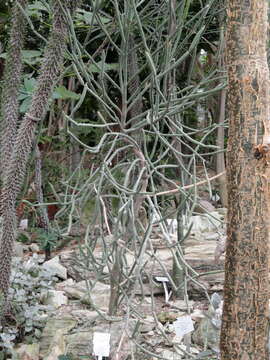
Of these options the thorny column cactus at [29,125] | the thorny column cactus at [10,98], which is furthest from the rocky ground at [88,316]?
the thorny column cactus at [10,98]

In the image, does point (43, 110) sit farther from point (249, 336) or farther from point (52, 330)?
point (249, 336)

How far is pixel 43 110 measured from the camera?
1600mm

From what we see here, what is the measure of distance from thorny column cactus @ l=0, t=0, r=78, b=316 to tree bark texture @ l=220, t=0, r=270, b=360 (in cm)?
77

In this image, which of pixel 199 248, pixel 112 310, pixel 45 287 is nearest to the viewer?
pixel 112 310

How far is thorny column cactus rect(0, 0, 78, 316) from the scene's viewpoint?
1.52 metres

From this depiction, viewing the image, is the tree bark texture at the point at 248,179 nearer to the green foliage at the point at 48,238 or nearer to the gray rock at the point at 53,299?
the gray rock at the point at 53,299

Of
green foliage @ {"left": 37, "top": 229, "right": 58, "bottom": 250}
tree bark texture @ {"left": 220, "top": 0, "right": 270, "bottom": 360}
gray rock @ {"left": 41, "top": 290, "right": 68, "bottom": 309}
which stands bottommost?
gray rock @ {"left": 41, "top": 290, "right": 68, "bottom": 309}

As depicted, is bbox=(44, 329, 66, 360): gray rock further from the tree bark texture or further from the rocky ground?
the tree bark texture

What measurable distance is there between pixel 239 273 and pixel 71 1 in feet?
3.41

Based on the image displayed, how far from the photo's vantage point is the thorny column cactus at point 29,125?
152cm

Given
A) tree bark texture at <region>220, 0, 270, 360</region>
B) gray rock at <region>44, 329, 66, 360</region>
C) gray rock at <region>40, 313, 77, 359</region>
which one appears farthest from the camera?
gray rock at <region>40, 313, 77, 359</region>

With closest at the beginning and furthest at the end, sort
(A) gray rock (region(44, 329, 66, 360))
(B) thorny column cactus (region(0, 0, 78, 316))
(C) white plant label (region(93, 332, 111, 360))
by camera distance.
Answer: (C) white plant label (region(93, 332, 111, 360)) < (B) thorny column cactus (region(0, 0, 78, 316)) < (A) gray rock (region(44, 329, 66, 360))

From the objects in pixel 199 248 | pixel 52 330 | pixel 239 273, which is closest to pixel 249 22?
pixel 239 273

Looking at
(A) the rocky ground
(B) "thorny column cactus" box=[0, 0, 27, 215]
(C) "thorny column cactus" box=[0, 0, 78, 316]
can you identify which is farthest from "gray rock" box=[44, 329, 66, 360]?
(B) "thorny column cactus" box=[0, 0, 27, 215]
